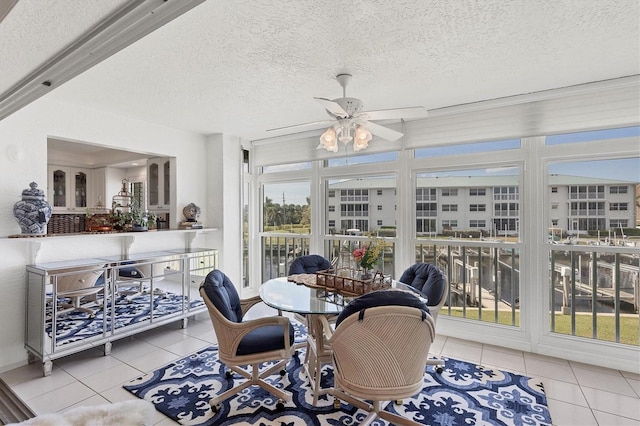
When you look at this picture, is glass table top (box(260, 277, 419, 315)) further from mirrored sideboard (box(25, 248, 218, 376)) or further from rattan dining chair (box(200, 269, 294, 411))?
mirrored sideboard (box(25, 248, 218, 376))

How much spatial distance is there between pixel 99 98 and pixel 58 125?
53 cm

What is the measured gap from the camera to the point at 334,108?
7.14 feet

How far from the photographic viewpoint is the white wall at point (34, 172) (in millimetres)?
2850

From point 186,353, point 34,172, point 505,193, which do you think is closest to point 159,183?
point 34,172

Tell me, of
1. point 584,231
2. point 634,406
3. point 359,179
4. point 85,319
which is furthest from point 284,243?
point 634,406

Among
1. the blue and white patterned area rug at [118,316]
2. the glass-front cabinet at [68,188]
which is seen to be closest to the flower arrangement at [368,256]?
the blue and white patterned area rug at [118,316]

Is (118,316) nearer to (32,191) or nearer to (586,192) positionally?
(32,191)

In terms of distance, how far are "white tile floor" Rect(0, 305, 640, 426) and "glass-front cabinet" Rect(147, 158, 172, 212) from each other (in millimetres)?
1750

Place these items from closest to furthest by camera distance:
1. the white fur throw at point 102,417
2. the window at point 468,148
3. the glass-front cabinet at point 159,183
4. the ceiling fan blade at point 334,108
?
1. the white fur throw at point 102,417
2. the ceiling fan blade at point 334,108
3. the window at point 468,148
4. the glass-front cabinet at point 159,183

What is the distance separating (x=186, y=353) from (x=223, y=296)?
127cm

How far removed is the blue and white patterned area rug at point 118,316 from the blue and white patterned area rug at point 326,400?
79 centimetres

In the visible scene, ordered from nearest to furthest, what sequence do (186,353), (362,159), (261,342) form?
(261,342), (186,353), (362,159)

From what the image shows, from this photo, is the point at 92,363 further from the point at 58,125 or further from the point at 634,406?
the point at 634,406

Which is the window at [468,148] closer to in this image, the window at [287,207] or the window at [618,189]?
the window at [618,189]
